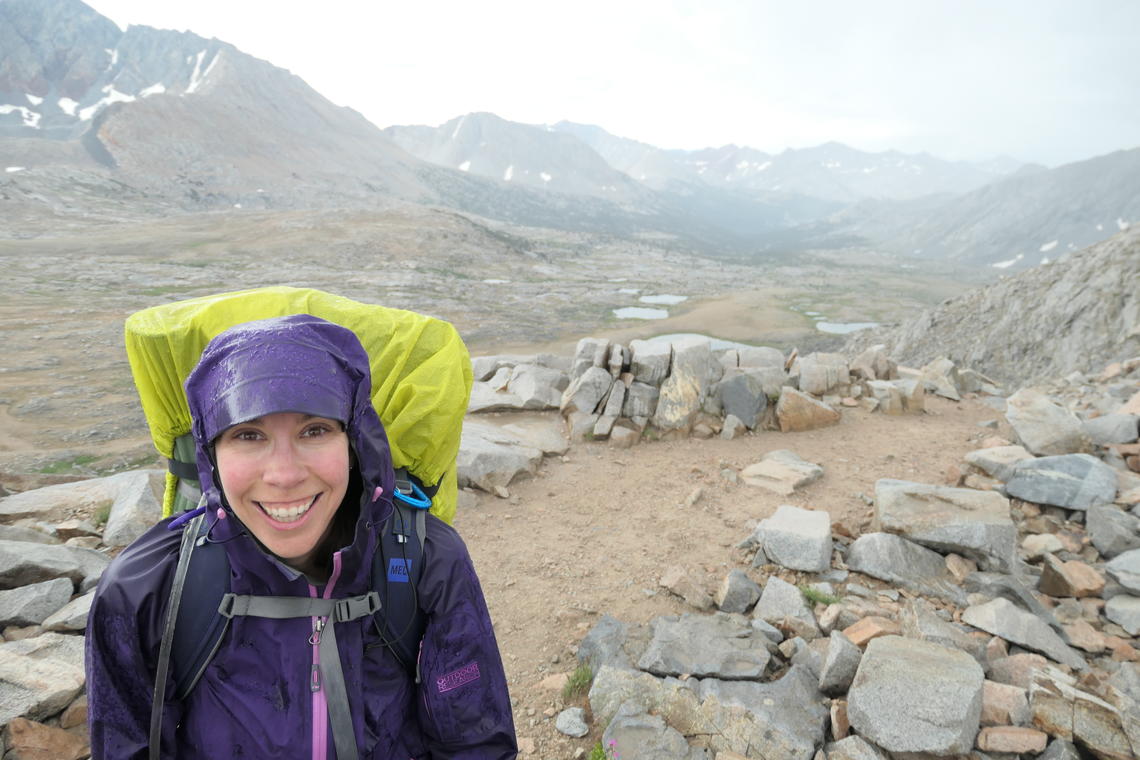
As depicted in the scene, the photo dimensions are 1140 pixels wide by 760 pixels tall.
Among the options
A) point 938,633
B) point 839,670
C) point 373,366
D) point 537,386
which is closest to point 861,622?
point 938,633

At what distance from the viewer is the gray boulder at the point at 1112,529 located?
25.5 ft

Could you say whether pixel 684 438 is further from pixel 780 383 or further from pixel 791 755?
pixel 791 755

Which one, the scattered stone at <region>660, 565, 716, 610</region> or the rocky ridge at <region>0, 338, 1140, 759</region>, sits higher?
the rocky ridge at <region>0, 338, 1140, 759</region>

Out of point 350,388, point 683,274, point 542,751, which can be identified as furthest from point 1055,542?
point 683,274

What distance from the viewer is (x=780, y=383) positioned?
14234 millimetres

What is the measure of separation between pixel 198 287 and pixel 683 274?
219ft

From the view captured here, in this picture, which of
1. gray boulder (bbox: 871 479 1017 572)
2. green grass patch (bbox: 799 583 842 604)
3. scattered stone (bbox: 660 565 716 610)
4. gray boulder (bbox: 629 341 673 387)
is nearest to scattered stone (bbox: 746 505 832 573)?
green grass patch (bbox: 799 583 842 604)

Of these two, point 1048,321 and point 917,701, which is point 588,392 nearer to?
point 917,701

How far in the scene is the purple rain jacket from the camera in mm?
2027

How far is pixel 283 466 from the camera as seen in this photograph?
79.4 inches

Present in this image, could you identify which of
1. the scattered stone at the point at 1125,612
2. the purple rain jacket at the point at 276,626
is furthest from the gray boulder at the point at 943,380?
the purple rain jacket at the point at 276,626

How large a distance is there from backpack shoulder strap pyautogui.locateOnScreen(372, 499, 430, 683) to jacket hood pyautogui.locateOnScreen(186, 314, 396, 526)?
250 mm

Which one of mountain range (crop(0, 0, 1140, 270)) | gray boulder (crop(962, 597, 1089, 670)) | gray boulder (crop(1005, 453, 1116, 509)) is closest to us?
gray boulder (crop(962, 597, 1089, 670))

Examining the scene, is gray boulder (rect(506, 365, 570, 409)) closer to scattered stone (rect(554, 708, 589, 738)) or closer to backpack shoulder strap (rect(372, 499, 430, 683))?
scattered stone (rect(554, 708, 589, 738))
